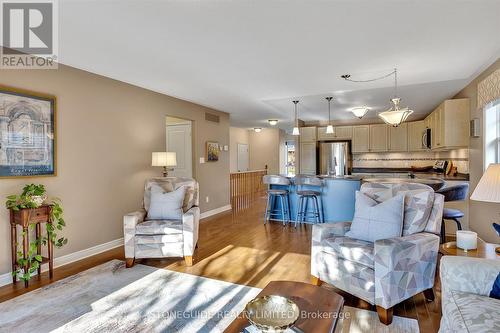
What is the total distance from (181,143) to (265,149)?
17.0ft

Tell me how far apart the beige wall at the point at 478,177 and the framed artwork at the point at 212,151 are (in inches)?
187

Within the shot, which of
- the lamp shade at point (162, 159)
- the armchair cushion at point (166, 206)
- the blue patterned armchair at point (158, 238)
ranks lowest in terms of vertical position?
the blue patterned armchair at point (158, 238)

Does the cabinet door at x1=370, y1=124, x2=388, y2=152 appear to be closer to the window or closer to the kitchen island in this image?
the kitchen island

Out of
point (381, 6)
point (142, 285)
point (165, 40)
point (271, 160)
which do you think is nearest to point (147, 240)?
point (142, 285)

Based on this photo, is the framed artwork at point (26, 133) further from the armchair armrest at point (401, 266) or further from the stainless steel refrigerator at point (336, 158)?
the stainless steel refrigerator at point (336, 158)

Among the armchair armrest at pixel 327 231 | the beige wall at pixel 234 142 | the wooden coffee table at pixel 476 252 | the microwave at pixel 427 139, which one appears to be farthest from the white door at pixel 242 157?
the wooden coffee table at pixel 476 252

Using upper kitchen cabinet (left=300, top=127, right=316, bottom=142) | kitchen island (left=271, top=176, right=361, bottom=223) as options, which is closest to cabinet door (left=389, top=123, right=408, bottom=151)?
upper kitchen cabinet (left=300, top=127, right=316, bottom=142)

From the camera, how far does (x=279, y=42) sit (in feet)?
9.29

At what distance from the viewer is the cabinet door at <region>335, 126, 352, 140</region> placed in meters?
7.98

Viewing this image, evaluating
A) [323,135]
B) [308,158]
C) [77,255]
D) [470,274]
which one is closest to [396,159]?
[323,135]

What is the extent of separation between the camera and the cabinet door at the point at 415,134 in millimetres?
7220

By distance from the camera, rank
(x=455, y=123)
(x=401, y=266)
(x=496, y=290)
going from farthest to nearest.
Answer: (x=455, y=123) → (x=401, y=266) → (x=496, y=290)

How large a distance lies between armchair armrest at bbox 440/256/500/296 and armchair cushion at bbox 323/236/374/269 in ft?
1.80

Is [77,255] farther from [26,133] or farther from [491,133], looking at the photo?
[491,133]
